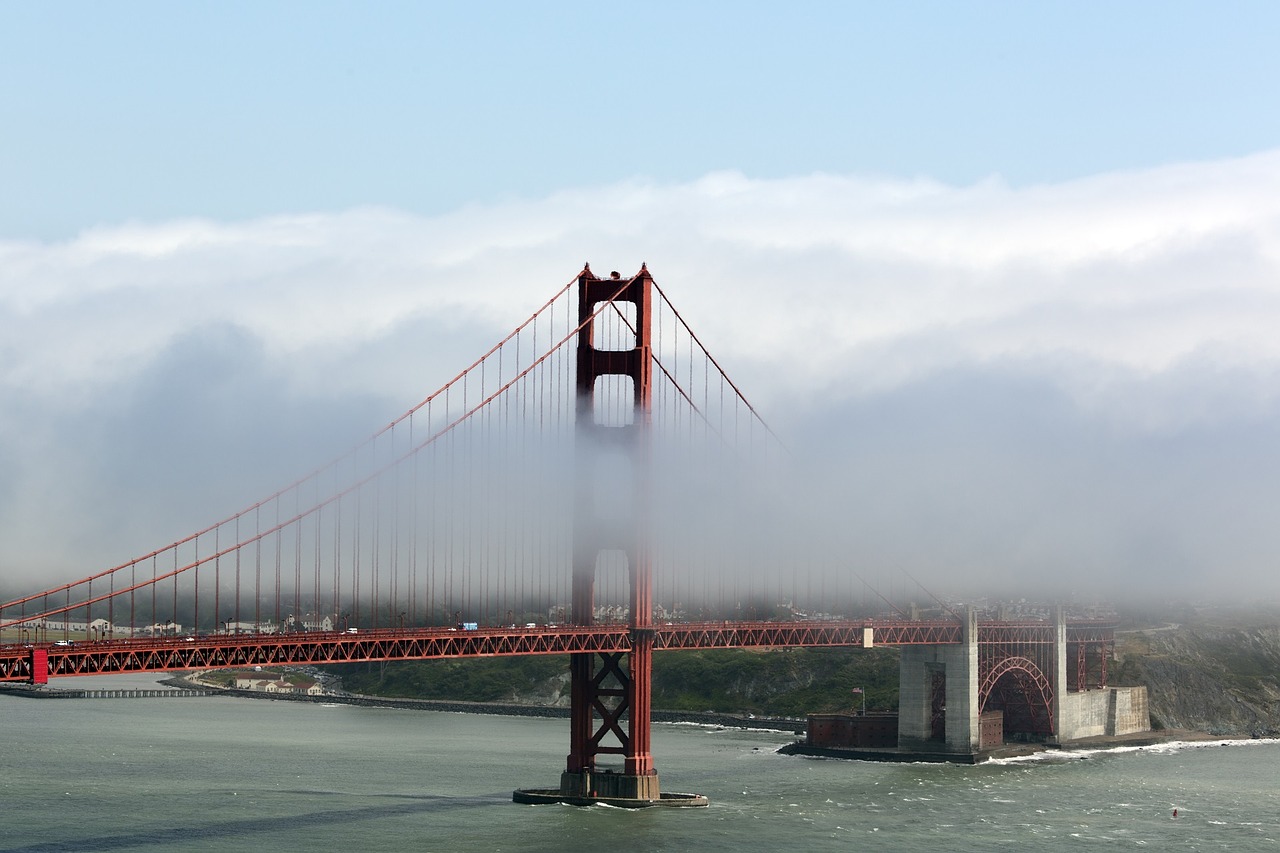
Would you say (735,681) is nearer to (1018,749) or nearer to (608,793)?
(1018,749)

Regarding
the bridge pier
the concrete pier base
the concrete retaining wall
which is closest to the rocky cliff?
the concrete retaining wall

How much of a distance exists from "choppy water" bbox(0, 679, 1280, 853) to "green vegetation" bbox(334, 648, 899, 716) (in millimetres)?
25433

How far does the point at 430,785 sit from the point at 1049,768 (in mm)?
42803

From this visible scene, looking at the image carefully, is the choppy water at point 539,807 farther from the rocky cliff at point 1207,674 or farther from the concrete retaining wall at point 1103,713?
the rocky cliff at point 1207,674

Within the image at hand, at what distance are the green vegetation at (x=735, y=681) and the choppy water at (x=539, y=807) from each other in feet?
83.4

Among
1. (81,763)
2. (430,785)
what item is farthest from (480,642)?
(81,763)

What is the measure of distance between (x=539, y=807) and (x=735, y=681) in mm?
89153

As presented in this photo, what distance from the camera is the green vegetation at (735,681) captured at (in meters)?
170

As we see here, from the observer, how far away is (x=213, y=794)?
92.9 m

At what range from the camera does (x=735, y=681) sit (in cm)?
17625

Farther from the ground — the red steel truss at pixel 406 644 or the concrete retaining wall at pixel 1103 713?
the red steel truss at pixel 406 644

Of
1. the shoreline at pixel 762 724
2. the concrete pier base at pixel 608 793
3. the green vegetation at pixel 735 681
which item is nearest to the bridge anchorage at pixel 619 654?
the concrete pier base at pixel 608 793

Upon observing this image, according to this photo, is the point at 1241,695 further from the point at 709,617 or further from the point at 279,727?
the point at 279,727

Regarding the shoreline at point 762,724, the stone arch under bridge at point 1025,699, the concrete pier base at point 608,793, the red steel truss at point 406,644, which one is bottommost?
the shoreline at point 762,724
